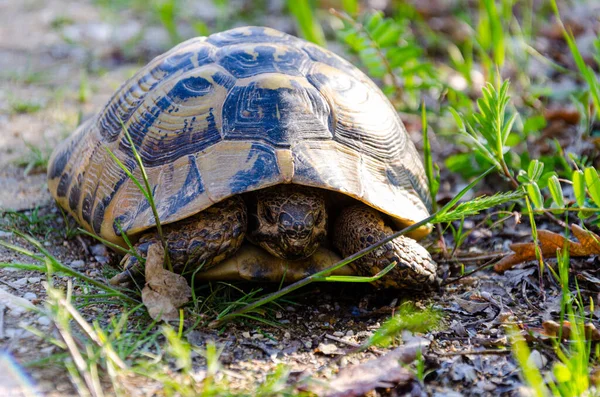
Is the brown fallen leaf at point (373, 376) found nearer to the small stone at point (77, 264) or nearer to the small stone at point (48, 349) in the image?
the small stone at point (48, 349)

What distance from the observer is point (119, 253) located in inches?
116

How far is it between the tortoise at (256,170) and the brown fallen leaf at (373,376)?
21.1 inches

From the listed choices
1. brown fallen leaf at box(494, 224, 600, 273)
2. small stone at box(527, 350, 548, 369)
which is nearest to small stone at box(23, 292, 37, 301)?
small stone at box(527, 350, 548, 369)

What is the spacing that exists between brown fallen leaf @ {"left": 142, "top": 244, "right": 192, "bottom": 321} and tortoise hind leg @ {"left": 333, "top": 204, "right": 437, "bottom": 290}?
74 cm

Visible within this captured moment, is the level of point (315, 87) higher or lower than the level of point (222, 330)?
higher

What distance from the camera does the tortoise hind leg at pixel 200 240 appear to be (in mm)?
2559

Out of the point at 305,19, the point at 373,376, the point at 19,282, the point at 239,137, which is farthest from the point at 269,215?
the point at 305,19

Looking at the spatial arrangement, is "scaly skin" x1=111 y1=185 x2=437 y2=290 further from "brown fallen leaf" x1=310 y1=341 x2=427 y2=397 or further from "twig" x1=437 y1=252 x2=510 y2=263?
"brown fallen leaf" x1=310 y1=341 x2=427 y2=397

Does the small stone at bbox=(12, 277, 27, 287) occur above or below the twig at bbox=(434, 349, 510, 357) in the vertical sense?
above

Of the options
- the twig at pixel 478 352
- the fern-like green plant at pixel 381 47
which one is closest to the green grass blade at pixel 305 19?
the fern-like green plant at pixel 381 47

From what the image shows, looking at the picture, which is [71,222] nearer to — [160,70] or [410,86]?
[160,70]

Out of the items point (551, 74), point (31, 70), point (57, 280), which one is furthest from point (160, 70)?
point (551, 74)

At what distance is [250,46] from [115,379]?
1.66m

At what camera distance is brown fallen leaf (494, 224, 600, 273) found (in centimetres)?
275
